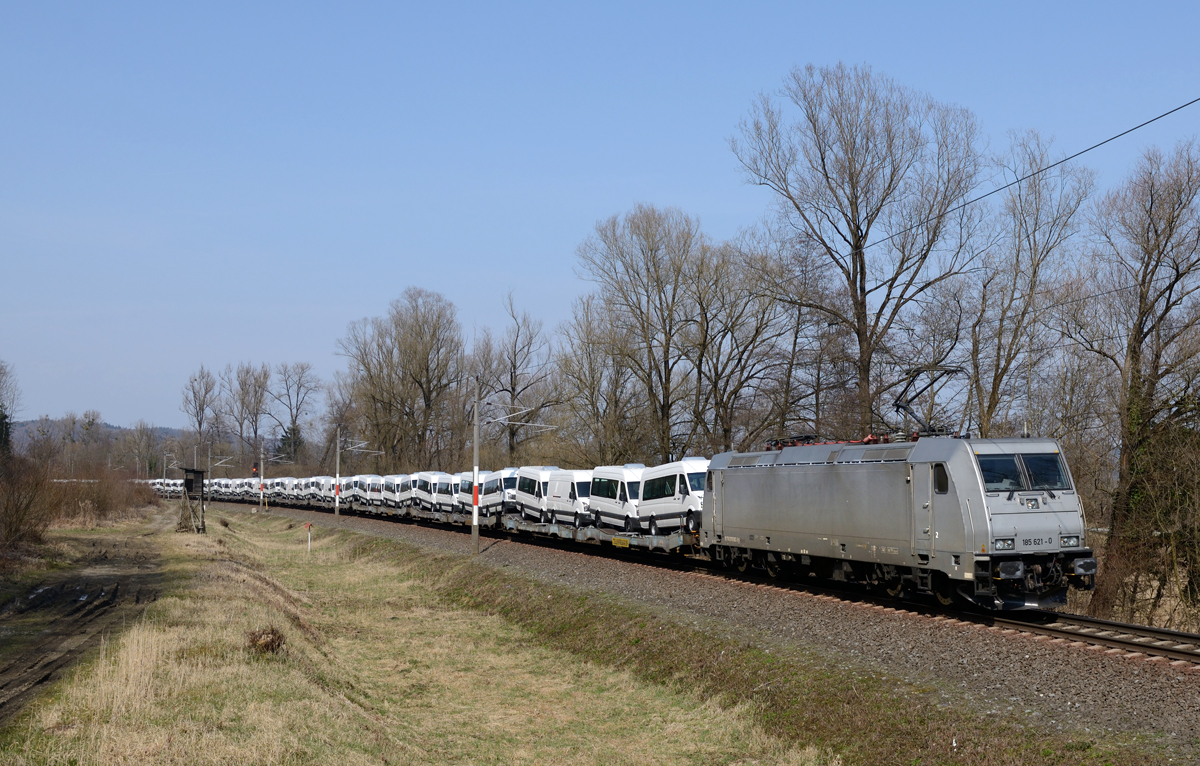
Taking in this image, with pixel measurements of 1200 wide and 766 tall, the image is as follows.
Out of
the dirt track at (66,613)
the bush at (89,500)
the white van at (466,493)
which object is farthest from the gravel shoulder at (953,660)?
the bush at (89,500)

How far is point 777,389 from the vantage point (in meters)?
45.5

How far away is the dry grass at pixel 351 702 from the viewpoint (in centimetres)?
964

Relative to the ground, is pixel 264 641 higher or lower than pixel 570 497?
lower

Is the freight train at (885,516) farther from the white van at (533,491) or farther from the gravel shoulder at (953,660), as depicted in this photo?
the white van at (533,491)

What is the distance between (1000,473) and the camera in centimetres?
1594

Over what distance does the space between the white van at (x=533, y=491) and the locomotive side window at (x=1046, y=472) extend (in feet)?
76.8

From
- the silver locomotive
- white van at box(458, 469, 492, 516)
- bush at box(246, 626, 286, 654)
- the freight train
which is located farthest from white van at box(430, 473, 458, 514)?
bush at box(246, 626, 286, 654)

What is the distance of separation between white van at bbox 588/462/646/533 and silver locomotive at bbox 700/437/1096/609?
30.8ft

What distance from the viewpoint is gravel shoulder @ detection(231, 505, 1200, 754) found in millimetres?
9930

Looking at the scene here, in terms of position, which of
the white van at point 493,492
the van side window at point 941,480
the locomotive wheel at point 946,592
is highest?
the van side window at point 941,480

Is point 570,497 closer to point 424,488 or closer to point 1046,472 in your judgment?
point 424,488

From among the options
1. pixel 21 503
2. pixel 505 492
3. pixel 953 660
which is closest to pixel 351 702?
pixel 953 660

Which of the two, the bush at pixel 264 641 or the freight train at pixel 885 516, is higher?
the freight train at pixel 885 516

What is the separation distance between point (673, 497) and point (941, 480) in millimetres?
12742
